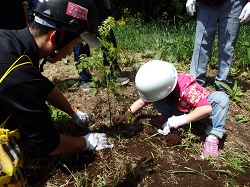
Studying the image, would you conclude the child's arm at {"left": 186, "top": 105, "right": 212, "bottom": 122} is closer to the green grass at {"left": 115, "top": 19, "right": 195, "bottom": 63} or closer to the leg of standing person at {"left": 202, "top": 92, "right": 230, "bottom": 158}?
the leg of standing person at {"left": 202, "top": 92, "right": 230, "bottom": 158}

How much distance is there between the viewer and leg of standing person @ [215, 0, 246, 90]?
10.7 ft

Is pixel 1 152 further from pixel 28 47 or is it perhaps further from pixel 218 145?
pixel 218 145

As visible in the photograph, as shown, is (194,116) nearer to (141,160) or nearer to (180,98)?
(180,98)

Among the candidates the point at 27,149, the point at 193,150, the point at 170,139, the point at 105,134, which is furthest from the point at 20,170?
the point at 193,150

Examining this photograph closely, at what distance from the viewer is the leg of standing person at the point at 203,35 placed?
338cm

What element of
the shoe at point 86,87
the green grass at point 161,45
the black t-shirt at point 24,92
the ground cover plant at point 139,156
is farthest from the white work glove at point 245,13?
the black t-shirt at point 24,92

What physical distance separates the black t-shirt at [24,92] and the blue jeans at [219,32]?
222cm

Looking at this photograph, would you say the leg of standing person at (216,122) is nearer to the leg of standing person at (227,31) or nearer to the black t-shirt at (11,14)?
the leg of standing person at (227,31)

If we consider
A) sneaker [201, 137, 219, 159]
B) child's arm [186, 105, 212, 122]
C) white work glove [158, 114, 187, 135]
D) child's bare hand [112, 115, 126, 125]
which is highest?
child's arm [186, 105, 212, 122]

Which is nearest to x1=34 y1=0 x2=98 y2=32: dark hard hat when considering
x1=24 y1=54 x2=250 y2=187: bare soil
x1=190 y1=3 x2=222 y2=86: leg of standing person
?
x1=24 y1=54 x2=250 y2=187: bare soil

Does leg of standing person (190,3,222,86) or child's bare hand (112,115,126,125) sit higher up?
leg of standing person (190,3,222,86)

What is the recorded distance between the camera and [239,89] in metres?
3.76

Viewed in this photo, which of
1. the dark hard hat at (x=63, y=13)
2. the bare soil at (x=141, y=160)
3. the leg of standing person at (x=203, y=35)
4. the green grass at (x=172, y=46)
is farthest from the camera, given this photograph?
the green grass at (x=172, y=46)

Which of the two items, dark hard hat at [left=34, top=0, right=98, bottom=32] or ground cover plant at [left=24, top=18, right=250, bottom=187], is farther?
ground cover plant at [left=24, top=18, right=250, bottom=187]
